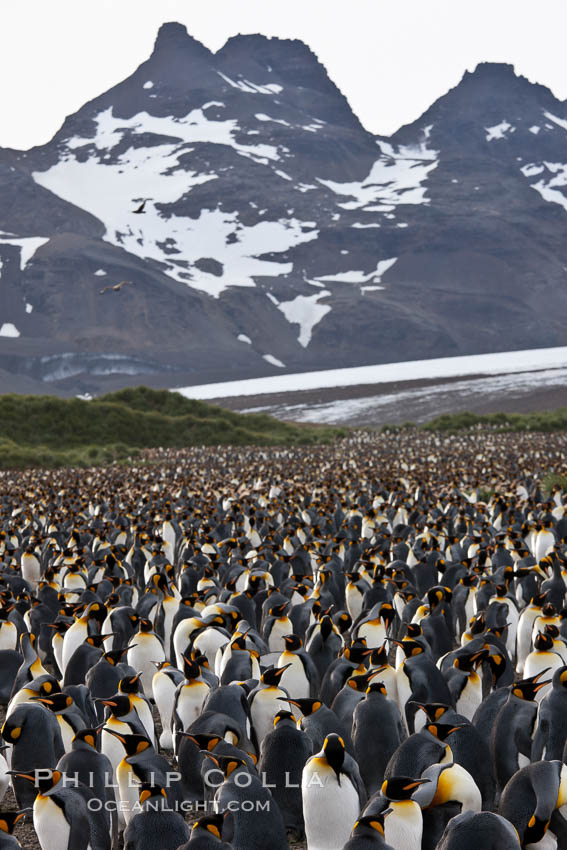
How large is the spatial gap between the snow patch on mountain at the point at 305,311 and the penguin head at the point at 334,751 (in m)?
142

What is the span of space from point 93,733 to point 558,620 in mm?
3699

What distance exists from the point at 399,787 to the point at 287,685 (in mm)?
2408

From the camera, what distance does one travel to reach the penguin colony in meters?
4.23

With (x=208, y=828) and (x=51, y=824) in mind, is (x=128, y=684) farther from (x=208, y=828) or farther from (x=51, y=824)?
(x=208, y=828)

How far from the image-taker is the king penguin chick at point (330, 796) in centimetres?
447

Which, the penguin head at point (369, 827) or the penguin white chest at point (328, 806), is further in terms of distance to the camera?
the penguin white chest at point (328, 806)

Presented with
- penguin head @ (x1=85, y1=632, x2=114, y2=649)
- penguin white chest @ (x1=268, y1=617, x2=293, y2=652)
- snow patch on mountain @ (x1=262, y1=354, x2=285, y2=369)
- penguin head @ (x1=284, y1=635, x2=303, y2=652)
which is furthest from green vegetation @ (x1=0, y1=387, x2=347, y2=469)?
snow patch on mountain @ (x1=262, y1=354, x2=285, y2=369)

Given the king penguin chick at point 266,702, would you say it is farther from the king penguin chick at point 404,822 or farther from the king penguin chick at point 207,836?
the king penguin chick at point 207,836

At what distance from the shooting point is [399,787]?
12.9ft

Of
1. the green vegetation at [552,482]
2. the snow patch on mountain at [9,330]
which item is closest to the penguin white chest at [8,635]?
the green vegetation at [552,482]

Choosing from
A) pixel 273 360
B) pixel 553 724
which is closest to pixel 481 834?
pixel 553 724

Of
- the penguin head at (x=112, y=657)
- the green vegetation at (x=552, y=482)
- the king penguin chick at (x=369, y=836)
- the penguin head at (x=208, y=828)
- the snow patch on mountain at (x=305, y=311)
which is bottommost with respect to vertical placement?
the green vegetation at (x=552, y=482)

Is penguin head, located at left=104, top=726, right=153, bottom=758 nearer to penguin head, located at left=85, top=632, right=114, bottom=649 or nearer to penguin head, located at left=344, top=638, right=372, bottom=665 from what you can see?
penguin head, located at left=344, top=638, right=372, bottom=665

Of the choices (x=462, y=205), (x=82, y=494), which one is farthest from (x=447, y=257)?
(x=82, y=494)
